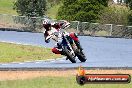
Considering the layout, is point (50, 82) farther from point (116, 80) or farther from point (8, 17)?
point (8, 17)

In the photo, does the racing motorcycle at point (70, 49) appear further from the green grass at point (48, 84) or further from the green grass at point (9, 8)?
the green grass at point (9, 8)

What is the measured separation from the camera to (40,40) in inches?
1267

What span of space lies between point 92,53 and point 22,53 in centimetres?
342

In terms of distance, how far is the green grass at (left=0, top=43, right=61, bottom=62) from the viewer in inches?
847

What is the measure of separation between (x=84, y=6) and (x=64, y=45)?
27.0m

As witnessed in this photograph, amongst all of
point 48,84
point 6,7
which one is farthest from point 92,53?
point 6,7

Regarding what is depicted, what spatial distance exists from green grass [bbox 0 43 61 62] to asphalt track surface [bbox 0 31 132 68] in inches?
48.8

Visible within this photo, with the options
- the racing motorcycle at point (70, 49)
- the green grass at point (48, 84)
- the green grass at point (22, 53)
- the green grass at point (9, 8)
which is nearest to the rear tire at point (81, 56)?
the racing motorcycle at point (70, 49)

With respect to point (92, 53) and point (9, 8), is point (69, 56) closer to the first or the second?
point (92, 53)

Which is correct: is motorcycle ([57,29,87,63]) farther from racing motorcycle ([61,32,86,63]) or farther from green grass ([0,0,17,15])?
green grass ([0,0,17,15])

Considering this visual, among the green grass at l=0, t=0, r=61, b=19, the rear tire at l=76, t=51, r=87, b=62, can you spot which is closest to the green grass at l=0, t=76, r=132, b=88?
the rear tire at l=76, t=51, r=87, b=62

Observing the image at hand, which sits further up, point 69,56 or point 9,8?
point 69,56

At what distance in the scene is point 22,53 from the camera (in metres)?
23.5

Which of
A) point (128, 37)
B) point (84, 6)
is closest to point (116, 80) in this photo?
point (128, 37)
